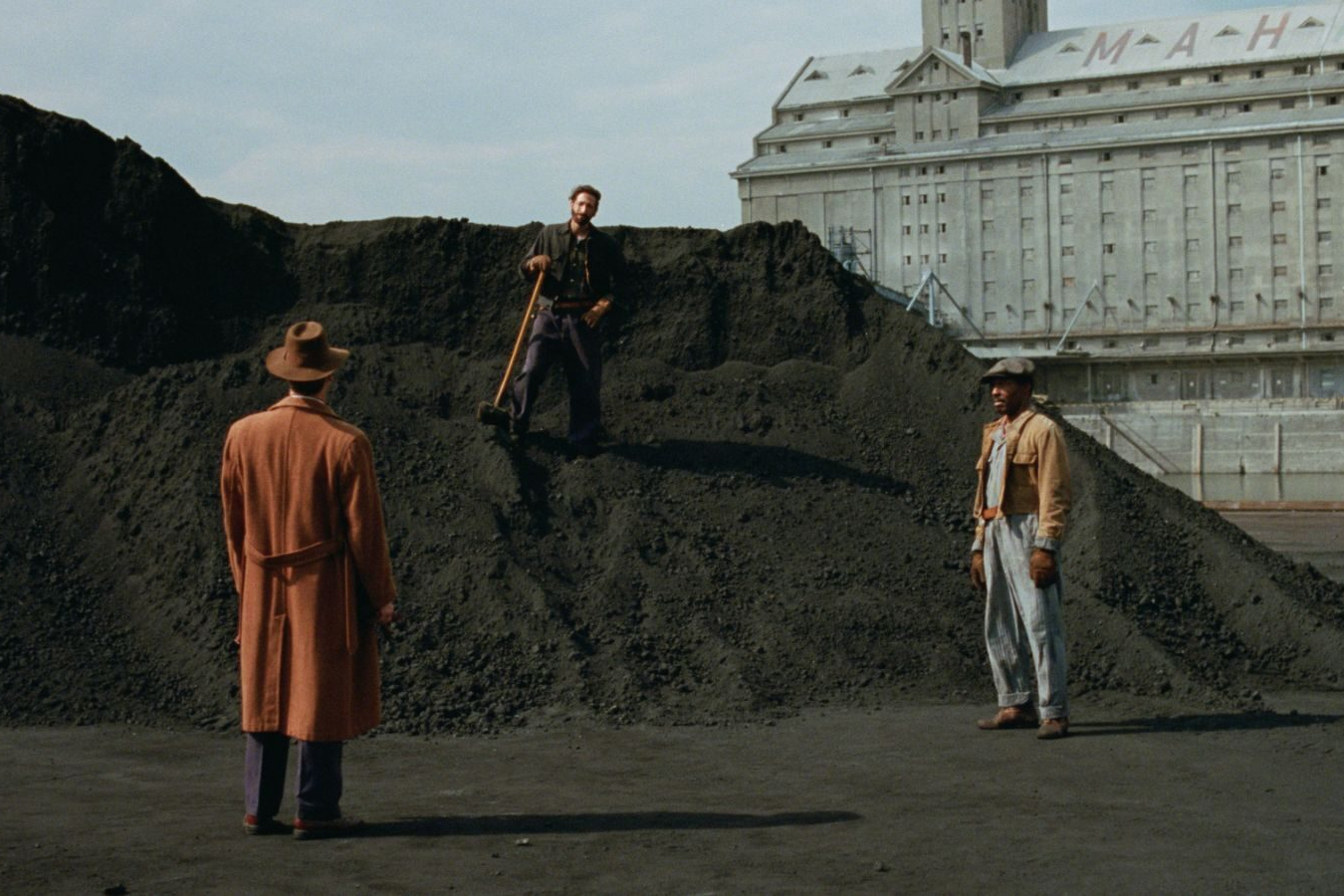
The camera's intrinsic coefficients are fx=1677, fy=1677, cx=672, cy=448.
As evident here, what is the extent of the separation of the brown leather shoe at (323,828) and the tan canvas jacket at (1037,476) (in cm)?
407

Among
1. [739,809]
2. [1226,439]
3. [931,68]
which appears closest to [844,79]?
[931,68]

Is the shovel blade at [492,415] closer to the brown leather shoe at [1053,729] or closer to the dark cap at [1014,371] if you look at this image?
the dark cap at [1014,371]

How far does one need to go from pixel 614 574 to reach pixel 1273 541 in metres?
21.4

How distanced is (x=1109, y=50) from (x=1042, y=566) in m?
94.0

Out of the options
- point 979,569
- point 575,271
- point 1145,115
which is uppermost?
point 1145,115

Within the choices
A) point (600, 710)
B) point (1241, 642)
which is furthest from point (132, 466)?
point (1241, 642)

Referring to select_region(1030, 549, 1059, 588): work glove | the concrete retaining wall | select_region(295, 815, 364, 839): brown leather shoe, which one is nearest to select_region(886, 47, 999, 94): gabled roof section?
the concrete retaining wall

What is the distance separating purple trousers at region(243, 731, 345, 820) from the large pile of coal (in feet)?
9.76

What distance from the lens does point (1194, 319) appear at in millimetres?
86125

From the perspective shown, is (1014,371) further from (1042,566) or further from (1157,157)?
(1157,157)

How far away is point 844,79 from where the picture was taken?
10575 centimetres

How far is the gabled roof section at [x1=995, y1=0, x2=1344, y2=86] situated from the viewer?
9156 cm

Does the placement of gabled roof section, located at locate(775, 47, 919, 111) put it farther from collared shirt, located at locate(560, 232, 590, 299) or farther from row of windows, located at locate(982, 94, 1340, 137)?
collared shirt, located at locate(560, 232, 590, 299)

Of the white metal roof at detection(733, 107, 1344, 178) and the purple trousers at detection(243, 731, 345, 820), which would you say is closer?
the purple trousers at detection(243, 731, 345, 820)
